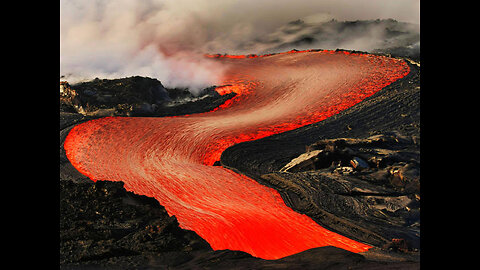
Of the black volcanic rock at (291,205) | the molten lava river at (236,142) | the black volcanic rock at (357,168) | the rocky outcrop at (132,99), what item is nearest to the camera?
the black volcanic rock at (291,205)

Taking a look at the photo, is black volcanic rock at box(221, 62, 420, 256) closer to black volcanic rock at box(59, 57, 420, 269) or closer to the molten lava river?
black volcanic rock at box(59, 57, 420, 269)

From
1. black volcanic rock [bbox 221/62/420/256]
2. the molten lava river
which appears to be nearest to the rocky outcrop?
the molten lava river

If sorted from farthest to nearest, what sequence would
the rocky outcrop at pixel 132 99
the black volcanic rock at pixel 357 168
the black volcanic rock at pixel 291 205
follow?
the rocky outcrop at pixel 132 99 → the black volcanic rock at pixel 357 168 → the black volcanic rock at pixel 291 205

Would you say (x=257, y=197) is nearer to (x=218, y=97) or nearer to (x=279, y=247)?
(x=279, y=247)

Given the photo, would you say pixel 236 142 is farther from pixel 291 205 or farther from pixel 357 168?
pixel 357 168

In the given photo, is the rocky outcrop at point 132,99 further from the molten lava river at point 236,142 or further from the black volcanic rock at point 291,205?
the black volcanic rock at point 291,205

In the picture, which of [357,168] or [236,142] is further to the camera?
[236,142]

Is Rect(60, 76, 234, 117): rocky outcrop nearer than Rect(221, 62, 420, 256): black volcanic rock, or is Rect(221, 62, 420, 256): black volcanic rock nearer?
Rect(221, 62, 420, 256): black volcanic rock

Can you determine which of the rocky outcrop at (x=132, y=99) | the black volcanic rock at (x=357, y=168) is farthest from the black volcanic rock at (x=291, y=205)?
the rocky outcrop at (x=132, y=99)

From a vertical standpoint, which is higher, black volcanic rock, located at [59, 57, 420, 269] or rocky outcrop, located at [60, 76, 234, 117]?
rocky outcrop, located at [60, 76, 234, 117]

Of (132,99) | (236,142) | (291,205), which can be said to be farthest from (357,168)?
(132,99)
